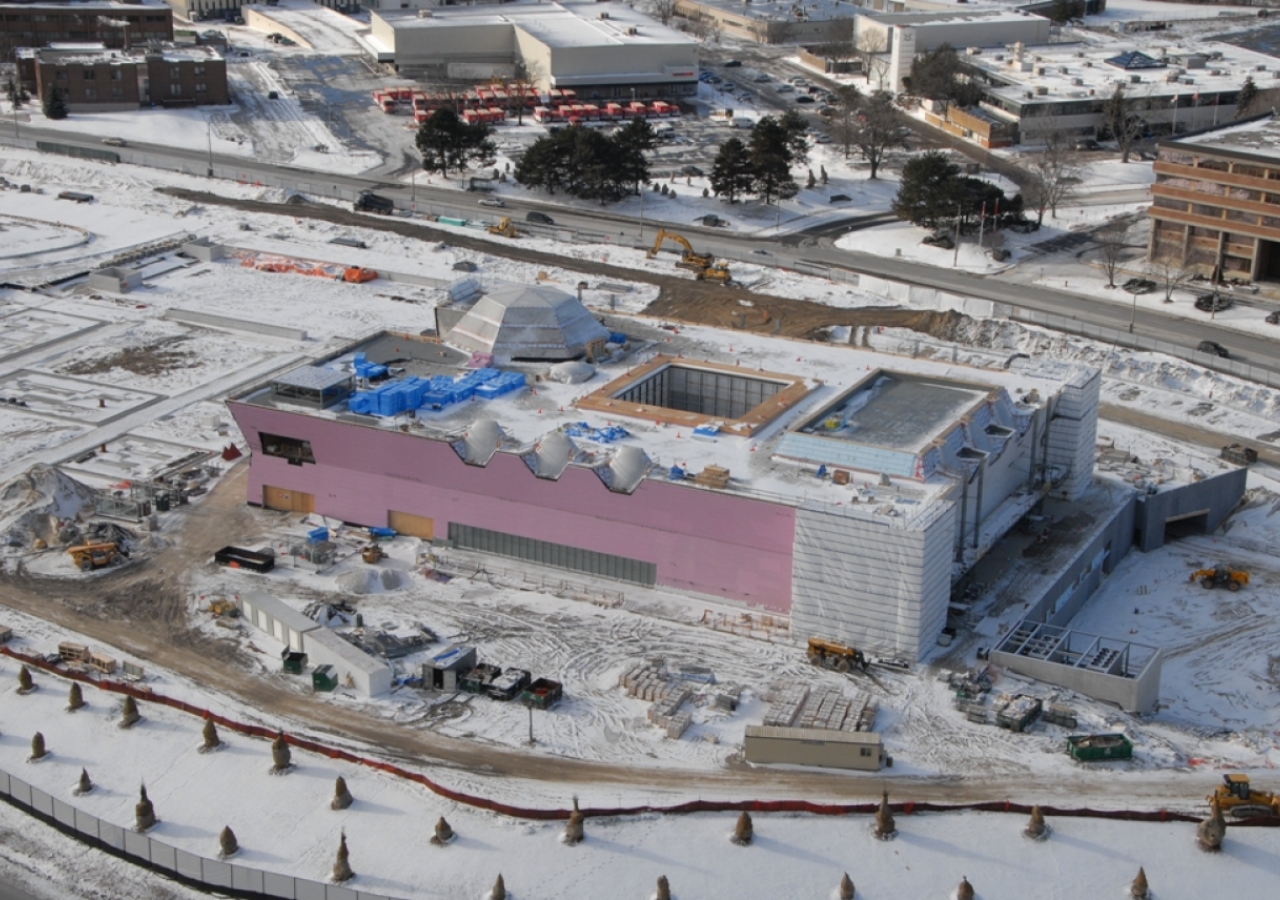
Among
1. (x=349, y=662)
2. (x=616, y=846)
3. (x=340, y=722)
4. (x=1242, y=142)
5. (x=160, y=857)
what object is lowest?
(x=160, y=857)

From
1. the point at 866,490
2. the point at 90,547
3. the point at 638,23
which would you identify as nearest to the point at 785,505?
the point at 866,490

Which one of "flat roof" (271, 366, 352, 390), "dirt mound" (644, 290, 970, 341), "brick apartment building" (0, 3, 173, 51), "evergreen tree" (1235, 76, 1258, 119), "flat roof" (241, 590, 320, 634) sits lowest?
"flat roof" (241, 590, 320, 634)

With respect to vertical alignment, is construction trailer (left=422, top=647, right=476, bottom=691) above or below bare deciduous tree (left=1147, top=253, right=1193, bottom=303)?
below

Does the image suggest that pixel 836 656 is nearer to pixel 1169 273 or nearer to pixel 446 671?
pixel 446 671

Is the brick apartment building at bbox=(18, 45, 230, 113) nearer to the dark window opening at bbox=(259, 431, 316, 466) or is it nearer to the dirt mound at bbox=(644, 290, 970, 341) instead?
the dirt mound at bbox=(644, 290, 970, 341)

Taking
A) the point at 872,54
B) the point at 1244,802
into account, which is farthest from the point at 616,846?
the point at 872,54

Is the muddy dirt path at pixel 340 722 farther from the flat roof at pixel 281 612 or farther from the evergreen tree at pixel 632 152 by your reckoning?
the evergreen tree at pixel 632 152

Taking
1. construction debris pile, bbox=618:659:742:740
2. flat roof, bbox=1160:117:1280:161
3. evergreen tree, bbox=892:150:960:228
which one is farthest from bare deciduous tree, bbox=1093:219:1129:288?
construction debris pile, bbox=618:659:742:740

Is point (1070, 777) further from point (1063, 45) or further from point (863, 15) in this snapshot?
point (863, 15)
